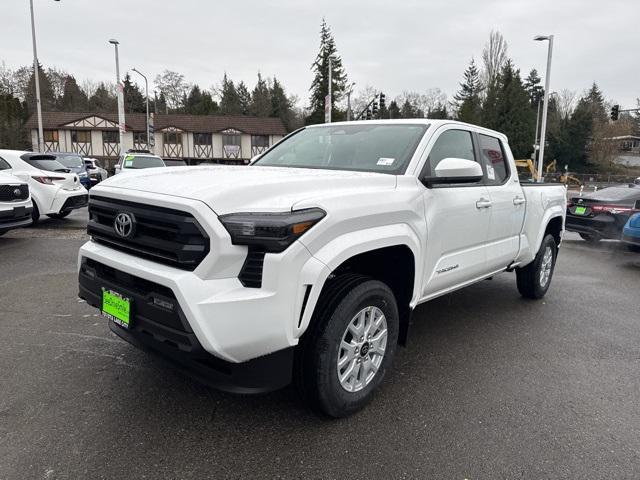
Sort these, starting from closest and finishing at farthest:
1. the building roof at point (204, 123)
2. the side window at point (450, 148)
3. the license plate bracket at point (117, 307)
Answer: the license plate bracket at point (117, 307)
the side window at point (450, 148)
the building roof at point (204, 123)

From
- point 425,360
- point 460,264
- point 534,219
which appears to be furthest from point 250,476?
point 534,219

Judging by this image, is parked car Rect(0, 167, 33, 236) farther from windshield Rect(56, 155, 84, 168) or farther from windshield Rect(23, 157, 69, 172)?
windshield Rect(56, 155, 84, 168)

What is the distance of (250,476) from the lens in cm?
242

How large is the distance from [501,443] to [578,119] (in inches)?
2199

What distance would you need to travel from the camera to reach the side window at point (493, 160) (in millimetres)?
4480

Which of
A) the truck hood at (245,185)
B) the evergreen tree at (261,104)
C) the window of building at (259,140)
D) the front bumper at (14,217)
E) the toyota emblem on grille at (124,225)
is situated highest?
the evergreen tree at (261,104)

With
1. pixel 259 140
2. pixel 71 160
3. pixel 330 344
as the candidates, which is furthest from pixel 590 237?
pixel 259 140

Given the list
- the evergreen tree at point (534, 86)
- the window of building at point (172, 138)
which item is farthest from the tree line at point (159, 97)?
the evergreen tree at point (534, 86)

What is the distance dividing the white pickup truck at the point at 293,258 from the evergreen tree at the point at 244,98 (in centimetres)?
7555

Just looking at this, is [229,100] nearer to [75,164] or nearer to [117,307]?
[75,164]

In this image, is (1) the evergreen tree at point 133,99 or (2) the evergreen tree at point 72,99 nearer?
(2) the evergreen tree at point 72,99

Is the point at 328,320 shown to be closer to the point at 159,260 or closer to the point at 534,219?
the point at 159,260

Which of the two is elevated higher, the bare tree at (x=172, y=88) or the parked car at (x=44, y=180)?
the bare tree at (x=172, y=88)

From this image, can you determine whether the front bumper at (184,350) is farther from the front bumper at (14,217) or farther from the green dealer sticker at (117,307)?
the front bumper at (14,217)
